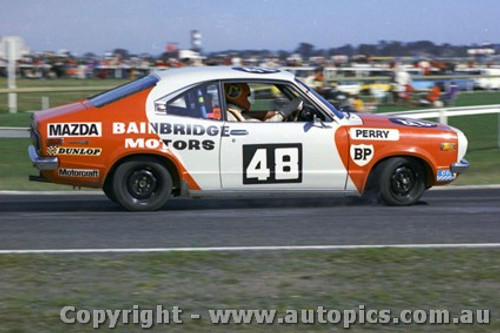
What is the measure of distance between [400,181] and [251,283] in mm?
4128

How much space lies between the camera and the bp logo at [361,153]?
31.0ft

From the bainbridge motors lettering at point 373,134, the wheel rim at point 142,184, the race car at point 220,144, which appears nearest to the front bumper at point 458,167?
the race car at point 220,144

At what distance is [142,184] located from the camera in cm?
925

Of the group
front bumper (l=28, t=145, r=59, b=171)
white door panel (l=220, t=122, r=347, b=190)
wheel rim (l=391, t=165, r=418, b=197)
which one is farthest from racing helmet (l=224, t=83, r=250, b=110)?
front bumper (l=28, t=145, r=59, b=171)

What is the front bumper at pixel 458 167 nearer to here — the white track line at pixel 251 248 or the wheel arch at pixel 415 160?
the wheel arch at pixel 415 160

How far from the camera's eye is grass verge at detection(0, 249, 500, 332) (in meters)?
5.25

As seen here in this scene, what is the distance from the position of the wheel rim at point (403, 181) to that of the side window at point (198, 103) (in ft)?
6.85

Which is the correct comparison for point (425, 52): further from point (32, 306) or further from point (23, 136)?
point (32, 306)

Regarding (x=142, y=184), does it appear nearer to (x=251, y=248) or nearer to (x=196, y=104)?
(x=196, y=104)

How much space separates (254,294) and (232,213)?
11.8 feet

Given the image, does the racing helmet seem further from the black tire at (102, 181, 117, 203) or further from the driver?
the black tire at (102, 181, 117, 203)

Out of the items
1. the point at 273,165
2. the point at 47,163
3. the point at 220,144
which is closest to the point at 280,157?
the point at 273,165

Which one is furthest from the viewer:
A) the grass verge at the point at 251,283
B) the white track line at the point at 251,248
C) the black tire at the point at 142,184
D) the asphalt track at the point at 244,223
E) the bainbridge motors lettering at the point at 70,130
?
the black tire at the point at 142,184

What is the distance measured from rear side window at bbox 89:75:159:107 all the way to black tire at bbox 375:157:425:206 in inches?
105
